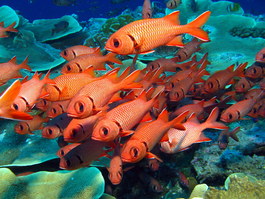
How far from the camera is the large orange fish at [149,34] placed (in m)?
2.14

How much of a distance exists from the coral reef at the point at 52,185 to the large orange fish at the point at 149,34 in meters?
2.04

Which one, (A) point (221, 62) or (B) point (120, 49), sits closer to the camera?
(B) point (120, 49)

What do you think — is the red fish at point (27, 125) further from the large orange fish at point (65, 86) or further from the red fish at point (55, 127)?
the large orange fish at point (65, 86)

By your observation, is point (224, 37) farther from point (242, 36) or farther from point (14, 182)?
point (14, 182)

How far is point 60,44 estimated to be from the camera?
862 centimetres

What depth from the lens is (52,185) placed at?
318cm

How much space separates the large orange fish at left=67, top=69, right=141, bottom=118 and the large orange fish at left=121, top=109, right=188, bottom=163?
0.49 meters

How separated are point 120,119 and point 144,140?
392mm

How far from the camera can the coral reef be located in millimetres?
3064

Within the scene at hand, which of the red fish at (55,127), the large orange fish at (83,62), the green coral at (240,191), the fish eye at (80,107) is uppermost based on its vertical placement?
the fish eye at (80,107)

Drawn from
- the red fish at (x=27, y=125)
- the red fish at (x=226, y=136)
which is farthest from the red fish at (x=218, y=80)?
the red fish at (x=27, y=125)

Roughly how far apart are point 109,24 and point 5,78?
4.97 metres

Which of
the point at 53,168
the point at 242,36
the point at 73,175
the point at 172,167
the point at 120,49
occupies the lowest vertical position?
the point at 172,167

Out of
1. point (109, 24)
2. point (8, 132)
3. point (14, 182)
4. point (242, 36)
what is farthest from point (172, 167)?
point (242, 36)
